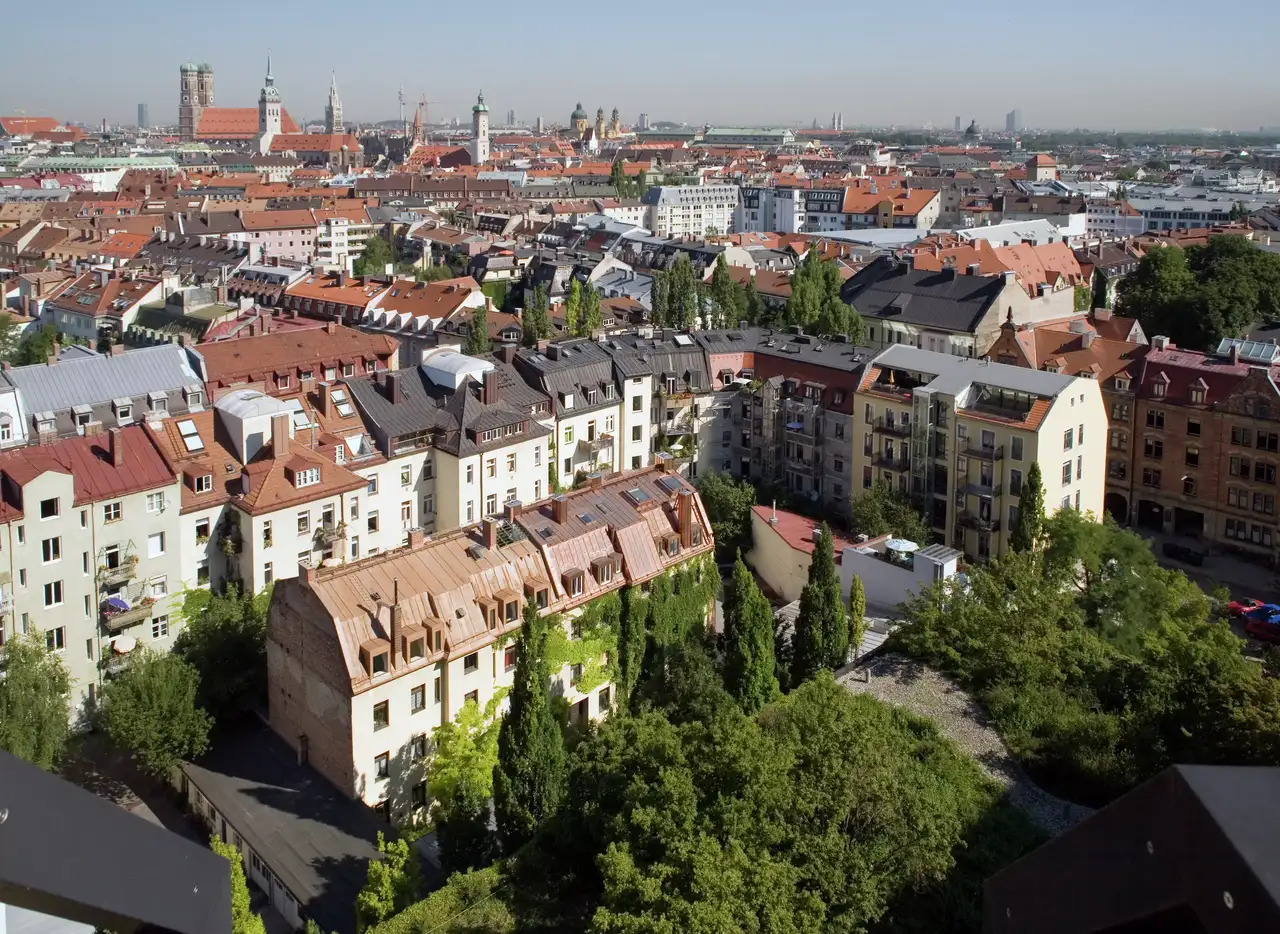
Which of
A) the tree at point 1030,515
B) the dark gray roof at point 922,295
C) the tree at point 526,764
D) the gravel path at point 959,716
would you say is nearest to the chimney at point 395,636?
the tree at point 526,764

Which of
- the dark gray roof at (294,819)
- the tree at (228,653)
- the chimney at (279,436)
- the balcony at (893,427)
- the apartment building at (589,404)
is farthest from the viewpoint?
the apartment building at (589,404)

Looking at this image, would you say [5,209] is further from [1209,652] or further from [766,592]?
[1209,652]

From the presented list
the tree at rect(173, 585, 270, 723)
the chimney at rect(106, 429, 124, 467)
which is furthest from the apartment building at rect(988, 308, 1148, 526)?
the chimney at rect(106, 429, 124, 467)

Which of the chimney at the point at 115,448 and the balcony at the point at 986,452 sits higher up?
the chimney at the point at 115,448

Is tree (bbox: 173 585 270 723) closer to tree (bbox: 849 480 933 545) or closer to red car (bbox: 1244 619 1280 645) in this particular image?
tree (bbox: 849 480 933 545)

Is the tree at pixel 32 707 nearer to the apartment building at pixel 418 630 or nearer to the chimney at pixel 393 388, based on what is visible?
the apartment building at pixel 418 630

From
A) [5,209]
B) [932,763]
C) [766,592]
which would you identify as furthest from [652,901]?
[5,209]
